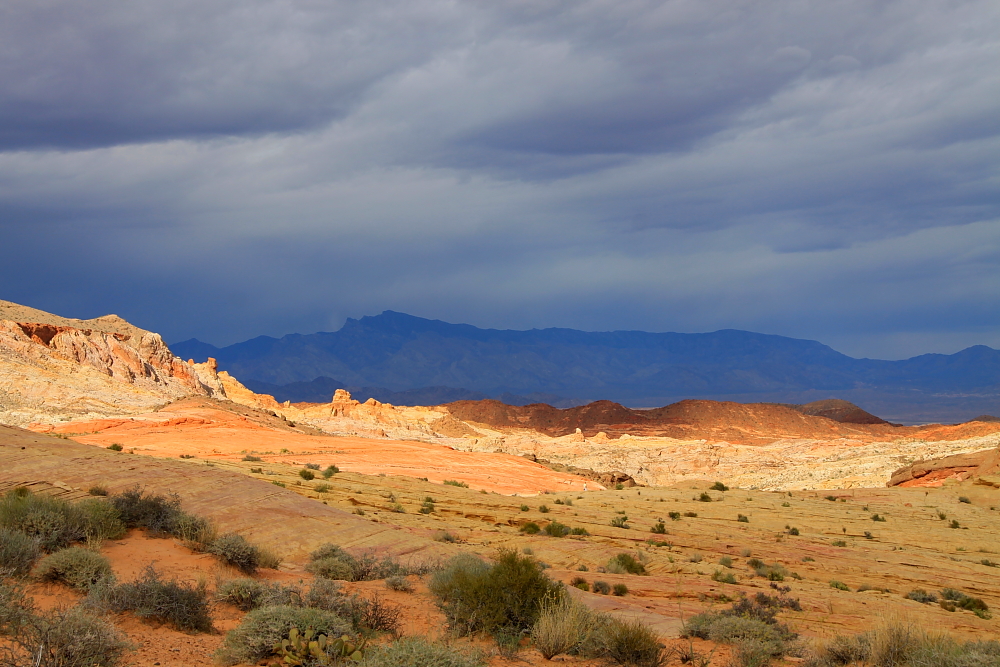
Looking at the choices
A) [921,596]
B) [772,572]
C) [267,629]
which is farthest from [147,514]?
[921,596]

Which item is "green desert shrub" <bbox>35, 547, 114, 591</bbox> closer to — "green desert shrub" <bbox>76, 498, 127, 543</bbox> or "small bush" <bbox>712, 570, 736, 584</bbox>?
"green desert shrub" <bbox>76, 498, 127, 543</bbox>

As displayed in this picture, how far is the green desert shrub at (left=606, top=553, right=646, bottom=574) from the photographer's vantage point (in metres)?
16.1

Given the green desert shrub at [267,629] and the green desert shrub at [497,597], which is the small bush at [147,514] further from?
the green desert shrub at [497,597]

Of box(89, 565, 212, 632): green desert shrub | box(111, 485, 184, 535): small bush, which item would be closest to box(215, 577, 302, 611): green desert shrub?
box(89, 565, 212, 632): green desert shrub

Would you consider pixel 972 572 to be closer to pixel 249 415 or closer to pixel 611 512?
pixel 611 512

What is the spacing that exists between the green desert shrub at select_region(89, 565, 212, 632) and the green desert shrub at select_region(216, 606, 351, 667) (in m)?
0.64

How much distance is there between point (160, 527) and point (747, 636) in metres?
9.61

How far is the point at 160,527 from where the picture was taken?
40.5 feet

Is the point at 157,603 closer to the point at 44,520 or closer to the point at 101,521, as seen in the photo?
the point at 44,520

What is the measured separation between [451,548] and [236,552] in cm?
510

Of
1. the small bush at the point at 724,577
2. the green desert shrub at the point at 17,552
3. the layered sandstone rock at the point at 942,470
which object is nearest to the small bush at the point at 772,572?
the small bush at the point at 724,577

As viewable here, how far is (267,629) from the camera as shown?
8039mm

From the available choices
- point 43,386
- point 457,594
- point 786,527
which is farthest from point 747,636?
point 43,386

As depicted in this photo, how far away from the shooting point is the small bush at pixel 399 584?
1152 centimetres
